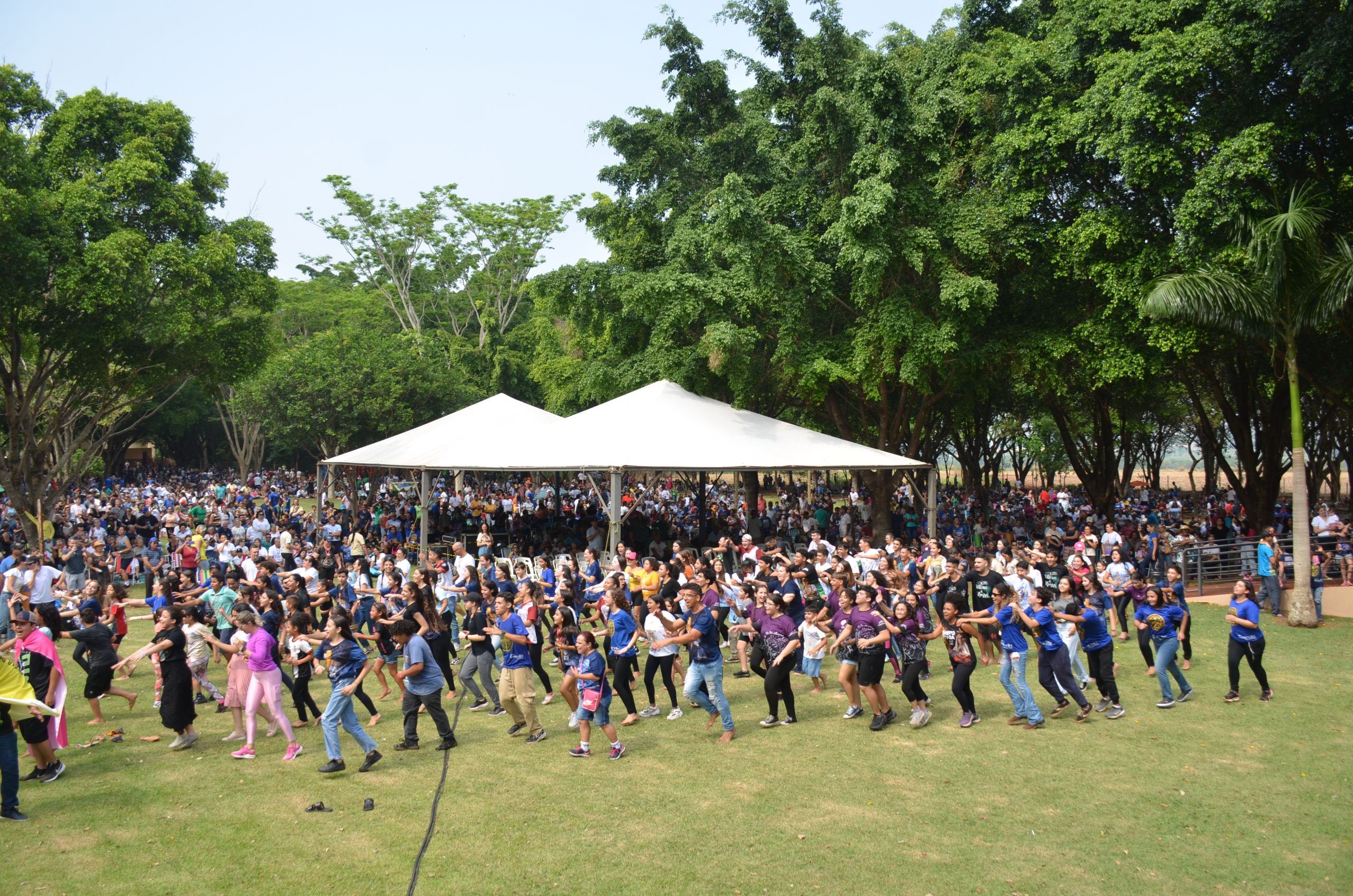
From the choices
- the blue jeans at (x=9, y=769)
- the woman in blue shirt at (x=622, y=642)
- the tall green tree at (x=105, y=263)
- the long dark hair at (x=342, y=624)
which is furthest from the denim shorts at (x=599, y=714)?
the tall green tree at (x=105, y=263)

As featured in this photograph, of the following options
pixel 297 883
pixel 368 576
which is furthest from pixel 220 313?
pixel 297 883

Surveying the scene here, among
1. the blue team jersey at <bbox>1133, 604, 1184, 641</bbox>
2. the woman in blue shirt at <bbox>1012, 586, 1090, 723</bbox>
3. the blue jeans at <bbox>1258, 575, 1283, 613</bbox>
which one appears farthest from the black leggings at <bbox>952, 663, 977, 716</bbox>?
the blue jeans at <bbox>1258, 575, 1283, 613</bbox>

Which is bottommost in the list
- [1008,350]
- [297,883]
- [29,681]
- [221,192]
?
[297,883]

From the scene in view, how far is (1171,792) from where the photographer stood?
809 cm

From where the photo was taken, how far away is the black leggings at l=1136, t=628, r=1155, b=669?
1136 cm

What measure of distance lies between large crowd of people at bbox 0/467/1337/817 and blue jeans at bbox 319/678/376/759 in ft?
0.06

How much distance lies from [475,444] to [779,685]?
1436 centimetres

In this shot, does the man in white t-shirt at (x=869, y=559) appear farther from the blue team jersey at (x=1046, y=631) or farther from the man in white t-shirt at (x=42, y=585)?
the man in white t-shirt at (x=42, y=585)

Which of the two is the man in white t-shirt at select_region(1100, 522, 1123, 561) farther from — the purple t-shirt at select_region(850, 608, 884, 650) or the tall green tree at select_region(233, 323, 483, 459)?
the tall green tree at select_region(233, 323, 483, 459)

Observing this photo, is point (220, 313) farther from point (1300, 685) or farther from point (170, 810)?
point (1300, 685)

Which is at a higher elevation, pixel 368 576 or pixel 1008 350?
pixel 1008 350

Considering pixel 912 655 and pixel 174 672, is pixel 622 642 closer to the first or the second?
pixel 912 655

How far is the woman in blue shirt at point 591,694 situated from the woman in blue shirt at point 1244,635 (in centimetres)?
691

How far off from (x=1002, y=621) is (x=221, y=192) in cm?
2303
